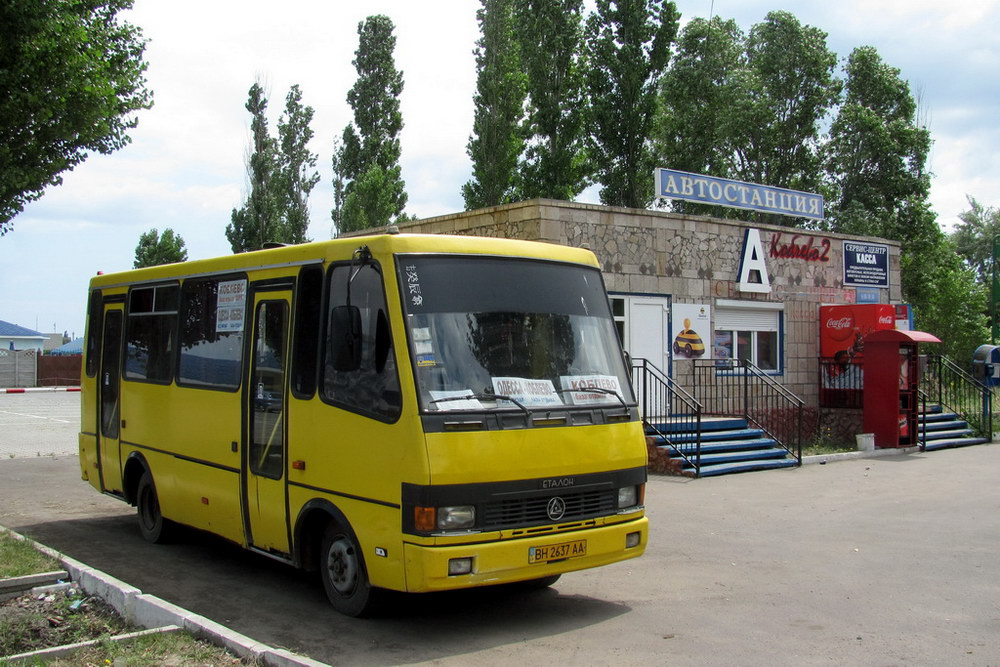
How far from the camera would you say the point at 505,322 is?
6789 mm

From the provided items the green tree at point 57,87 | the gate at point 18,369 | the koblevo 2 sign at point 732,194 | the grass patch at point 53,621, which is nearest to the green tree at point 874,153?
the koblevo 2 sign at point 732,194

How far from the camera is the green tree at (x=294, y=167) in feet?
139

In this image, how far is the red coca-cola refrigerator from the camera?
1983 centimetres

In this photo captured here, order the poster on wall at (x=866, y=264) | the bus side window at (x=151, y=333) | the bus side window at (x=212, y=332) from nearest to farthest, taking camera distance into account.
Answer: the bus side window at (x=212, y=332)
the bus side window at (x=151, y=333)
the poster on wall at (x=866, y=264)

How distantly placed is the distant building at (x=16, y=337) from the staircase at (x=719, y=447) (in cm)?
7954

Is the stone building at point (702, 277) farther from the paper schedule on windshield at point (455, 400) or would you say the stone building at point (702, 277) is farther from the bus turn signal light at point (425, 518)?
the bus turn signal light at point (425, 518)

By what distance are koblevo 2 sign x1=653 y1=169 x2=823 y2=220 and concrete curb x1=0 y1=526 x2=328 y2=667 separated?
13850mm

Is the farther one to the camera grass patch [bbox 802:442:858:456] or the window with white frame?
the window with white frame

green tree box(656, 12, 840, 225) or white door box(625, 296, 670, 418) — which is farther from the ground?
green tree box(656, 12, 840, 225)

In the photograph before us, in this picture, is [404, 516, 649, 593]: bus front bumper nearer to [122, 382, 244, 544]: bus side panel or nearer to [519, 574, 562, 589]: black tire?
[519, 574, 562, 589]: black tire

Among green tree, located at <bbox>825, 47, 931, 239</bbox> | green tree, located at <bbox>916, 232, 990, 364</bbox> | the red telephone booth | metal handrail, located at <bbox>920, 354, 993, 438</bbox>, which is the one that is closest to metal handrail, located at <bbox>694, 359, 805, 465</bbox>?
the red telephone booth

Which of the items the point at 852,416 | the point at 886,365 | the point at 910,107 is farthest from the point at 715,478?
the point at 910,107

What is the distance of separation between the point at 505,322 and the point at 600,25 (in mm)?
26817

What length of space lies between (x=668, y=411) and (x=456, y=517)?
10.9 meters
